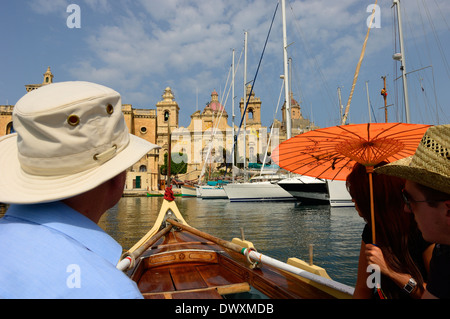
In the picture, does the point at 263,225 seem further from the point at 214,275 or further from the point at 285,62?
the point at 285,62

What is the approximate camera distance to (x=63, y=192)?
0.83m

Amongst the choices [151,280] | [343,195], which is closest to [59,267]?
[151,280]

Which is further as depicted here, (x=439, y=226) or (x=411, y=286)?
(x=411, y=286)

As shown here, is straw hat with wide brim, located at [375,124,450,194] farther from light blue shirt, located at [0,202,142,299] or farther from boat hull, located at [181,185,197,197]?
boat hull, located at [181,185,197,197]

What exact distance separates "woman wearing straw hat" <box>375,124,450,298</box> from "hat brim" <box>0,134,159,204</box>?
111 cm

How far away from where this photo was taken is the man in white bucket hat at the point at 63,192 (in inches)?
25.4

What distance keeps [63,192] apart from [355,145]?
6.88 feet

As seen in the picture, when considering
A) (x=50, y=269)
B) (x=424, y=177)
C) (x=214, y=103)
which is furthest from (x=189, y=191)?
(x=50, y=269)

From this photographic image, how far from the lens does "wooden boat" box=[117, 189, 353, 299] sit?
106 inches

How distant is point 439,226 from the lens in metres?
1.11

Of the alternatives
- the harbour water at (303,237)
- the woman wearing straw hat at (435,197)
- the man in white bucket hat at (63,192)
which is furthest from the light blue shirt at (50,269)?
the harbour water at (303,237)

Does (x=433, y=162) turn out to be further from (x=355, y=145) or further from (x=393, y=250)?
(x=355, y=145)

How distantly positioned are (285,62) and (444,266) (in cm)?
1845

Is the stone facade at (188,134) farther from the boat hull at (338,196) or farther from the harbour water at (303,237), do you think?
the harbour water at (303,237)
